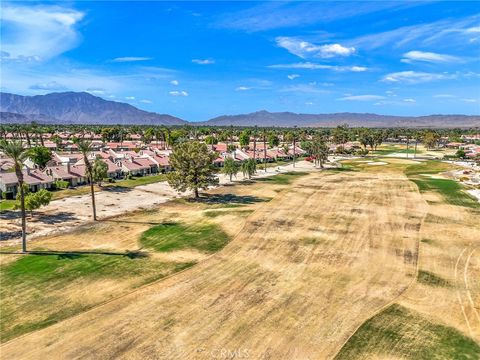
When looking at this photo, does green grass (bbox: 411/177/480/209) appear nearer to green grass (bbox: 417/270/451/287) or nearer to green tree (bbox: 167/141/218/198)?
green grass (bbox: 417/270/451/287)

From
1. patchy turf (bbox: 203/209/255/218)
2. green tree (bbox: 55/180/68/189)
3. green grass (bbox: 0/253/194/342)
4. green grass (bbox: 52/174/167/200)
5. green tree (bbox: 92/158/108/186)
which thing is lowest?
green grass (bbox: 0/253/194/342)

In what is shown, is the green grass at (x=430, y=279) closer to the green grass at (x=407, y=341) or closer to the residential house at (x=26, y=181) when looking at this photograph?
the green grass at (x=407, y=341)

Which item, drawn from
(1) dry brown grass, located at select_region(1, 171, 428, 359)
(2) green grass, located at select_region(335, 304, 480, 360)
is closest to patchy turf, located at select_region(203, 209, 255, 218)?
(1) dry brown grass, located at select_region(1, 171, 428, 359)

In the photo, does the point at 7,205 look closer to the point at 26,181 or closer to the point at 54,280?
the point at 26,181

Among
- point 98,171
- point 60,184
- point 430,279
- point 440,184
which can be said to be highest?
point 98,171

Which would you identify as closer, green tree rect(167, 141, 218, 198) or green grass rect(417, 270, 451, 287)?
green grass rect(417, 270, 451, 287)

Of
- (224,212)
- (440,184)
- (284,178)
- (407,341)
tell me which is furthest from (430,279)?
(284,178)
